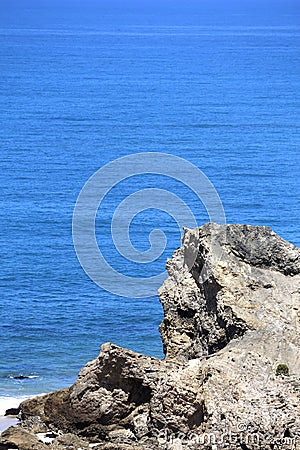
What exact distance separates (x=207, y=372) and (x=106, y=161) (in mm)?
81243

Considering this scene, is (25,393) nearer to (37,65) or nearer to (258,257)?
(258,257)

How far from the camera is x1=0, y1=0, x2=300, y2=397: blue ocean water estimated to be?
55.7 metres

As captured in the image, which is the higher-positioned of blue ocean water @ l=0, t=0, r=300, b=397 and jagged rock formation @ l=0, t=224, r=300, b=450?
blue ocean water @ l=0, t=0, r=300, b=397

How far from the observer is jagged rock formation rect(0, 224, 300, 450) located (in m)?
25.5

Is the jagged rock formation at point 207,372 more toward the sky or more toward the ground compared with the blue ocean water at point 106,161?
more toward the ground

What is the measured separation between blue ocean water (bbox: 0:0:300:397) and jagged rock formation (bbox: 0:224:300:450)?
12.5m

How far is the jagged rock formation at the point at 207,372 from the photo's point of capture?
83.7ft

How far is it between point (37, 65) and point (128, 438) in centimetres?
15727

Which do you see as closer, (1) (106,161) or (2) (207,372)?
(2) (207,372)

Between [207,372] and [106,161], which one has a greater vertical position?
[106,161]

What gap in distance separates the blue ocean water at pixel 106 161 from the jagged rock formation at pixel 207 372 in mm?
12518

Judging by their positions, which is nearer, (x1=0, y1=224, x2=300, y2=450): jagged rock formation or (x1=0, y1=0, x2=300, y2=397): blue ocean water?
(x1=0, y1=224, x2=300, y2=450): jagged rock formation

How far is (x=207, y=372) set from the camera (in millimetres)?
26781

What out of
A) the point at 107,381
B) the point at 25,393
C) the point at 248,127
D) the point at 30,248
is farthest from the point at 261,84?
the point at 107,381
